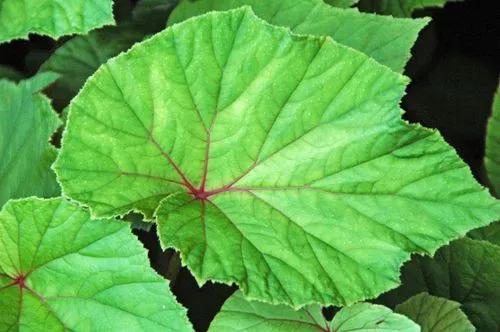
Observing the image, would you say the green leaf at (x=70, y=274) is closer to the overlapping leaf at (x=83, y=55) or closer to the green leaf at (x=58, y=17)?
the green leaf at (x=58, y=17)

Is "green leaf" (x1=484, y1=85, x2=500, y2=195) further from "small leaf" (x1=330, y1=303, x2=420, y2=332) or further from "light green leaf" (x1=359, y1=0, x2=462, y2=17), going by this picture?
"small leaf" (x1=330, y1=303, x2=420, y2=332)

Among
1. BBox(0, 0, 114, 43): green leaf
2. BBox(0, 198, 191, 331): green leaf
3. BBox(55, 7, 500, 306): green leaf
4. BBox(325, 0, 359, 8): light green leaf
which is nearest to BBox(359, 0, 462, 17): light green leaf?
BBox(325, 0, 359, 8): light green leaf

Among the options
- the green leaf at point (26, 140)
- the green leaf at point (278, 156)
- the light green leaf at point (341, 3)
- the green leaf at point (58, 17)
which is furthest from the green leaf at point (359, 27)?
the green leaf at point (26, 140)

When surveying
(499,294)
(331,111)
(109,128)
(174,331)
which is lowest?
(499,294)

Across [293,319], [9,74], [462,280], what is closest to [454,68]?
[462,280]

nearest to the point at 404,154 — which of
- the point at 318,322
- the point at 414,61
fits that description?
the point at 318,322

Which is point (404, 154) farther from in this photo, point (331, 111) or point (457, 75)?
point (457, 75)

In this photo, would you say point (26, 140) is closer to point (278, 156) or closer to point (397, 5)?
point (278, 156)
